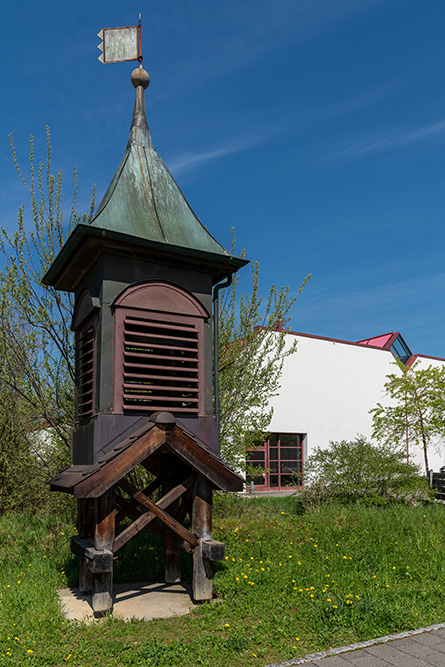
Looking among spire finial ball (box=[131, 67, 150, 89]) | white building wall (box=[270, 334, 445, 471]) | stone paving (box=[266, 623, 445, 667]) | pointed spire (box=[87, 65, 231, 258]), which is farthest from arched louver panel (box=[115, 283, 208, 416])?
white building wall (box=[270, 334, 445, 471])

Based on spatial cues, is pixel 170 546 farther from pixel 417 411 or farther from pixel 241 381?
pixel 417 411

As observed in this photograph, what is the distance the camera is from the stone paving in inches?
166

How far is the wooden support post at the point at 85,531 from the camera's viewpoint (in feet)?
20.2

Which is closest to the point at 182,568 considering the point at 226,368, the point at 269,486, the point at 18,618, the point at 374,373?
the point at 18,618

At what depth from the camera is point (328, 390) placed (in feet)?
81.5

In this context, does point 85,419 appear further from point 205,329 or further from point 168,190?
point 168,190

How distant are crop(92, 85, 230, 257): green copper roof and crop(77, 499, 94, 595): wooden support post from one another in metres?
3.29

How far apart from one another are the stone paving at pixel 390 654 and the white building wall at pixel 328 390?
1747 cm

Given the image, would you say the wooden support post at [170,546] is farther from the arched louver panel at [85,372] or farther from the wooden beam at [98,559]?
the wooden beam at [98,559]

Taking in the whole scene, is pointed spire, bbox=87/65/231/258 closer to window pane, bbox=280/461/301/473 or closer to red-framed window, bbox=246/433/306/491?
red-framed window, bbox=246/433/306/491

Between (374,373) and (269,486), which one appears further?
(374,373)

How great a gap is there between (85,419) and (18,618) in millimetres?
2161

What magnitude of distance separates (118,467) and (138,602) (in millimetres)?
1712

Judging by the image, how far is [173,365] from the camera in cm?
668
